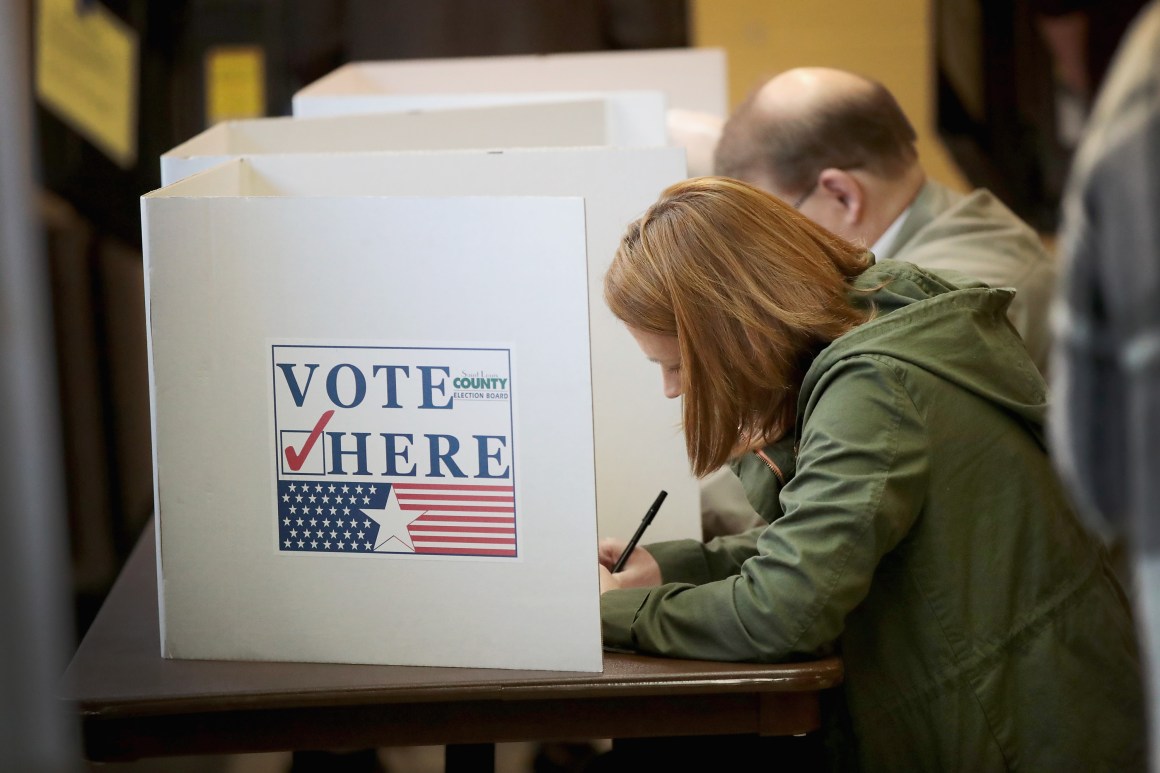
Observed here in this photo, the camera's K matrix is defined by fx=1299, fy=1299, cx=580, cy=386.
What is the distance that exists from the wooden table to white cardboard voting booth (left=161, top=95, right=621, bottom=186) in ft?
2.62

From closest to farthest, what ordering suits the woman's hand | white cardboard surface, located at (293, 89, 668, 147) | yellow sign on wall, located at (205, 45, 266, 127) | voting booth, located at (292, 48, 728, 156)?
the woman's hand, white cardboard surface, located at (293, 89, 668, 147), voting booth, located at (292, 48, 728, 156), yellow sign on wall, located at (205, 45, 266, 127)

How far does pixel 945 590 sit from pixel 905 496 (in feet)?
0.37

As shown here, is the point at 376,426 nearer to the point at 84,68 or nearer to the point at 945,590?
the point at 945,590

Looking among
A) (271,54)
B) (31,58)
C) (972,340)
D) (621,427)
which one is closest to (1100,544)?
(972,340)

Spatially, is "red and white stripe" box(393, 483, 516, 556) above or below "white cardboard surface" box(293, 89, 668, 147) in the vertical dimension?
below

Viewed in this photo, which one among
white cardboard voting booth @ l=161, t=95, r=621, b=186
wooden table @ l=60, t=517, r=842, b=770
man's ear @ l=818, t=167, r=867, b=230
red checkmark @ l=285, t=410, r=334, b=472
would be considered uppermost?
white cardboard voting booth @ l=161, t=95, r=621, b=186

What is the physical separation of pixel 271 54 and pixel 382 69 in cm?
108

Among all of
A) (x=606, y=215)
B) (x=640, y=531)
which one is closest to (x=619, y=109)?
(x=606, y=215)

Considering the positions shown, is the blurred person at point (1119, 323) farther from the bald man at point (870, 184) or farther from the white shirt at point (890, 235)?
the white shirt at point (890, 235)

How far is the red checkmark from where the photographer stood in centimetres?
111

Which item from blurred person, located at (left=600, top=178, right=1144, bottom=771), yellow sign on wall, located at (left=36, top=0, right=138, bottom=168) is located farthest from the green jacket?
yellow sign on wall, located at (left=36, top=0, right=138, bottom=168)

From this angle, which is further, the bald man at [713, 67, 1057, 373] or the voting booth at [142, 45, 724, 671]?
the bald man at [713, 67, 1057, 373]

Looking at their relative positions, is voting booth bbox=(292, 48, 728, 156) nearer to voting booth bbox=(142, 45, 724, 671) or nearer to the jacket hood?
the jacket hood

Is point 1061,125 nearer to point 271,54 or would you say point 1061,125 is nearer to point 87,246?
point 271,54
